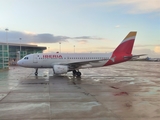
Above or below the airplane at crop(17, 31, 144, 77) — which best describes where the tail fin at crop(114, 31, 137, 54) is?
above

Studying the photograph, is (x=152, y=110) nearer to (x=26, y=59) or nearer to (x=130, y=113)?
(x=130, y=113)

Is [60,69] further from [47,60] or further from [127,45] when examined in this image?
[127,45]

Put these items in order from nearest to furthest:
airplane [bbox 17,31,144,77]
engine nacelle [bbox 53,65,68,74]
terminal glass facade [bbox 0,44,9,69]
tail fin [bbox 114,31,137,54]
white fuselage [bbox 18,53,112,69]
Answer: engine nacelle [bbox 53,65,68,74], airplane [bbox 17,31,144,77], white fuselage [bbox 18,53,112,69], tail fin [bbox 114,31,137,54], terminal glass facade [bbox 0,44,9,69]

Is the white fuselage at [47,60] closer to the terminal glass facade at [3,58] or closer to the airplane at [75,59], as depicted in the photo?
the airplane at [75,59]

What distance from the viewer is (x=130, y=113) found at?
8.19 m

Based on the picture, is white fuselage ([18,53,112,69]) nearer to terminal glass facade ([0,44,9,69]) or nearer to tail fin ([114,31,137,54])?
tail fin ([114,31,137,54])

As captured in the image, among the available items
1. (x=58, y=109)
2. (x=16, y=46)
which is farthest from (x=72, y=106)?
(x=16, y=46)

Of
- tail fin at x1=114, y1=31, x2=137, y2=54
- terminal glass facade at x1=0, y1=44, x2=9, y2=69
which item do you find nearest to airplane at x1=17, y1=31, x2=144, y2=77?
tail fin at x1=114, y1=31, x2=137, y2=54

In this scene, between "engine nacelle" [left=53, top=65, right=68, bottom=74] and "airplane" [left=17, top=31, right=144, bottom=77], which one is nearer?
"engine nacelle" [left=53, top=65, right=68, bottom=74]

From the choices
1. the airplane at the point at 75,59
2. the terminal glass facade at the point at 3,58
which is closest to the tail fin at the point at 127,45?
the airplane at the point at 75,59

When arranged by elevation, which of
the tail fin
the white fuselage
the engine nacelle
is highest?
the tail fin

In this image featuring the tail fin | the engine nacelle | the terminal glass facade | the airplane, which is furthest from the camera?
the terminal glass facade

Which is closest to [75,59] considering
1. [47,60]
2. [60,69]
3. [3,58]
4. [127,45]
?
[47,60]

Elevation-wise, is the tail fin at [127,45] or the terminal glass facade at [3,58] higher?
the tail fin at [127,45]
